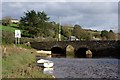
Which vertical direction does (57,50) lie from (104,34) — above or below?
below

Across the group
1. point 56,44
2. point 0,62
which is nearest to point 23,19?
point 56,44

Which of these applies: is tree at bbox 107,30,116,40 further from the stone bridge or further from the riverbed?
the riverbed

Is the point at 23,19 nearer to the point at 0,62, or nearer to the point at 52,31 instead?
the point at 52,31

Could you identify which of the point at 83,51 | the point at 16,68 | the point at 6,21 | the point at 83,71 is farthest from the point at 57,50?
the point at 16,68

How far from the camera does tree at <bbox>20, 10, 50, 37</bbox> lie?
11849 centimetres

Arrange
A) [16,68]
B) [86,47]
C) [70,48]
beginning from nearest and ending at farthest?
1. [16,68]
2. [86,47]
3. [70,48]

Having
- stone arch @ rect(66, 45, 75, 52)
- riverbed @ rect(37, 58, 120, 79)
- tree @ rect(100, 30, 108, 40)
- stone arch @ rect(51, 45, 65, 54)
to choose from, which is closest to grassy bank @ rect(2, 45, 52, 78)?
riverbed @ rect(37, 58, 120, 79)

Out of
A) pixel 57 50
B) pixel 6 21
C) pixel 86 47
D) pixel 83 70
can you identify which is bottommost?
pixel 83 70

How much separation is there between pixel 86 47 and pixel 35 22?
2862 cm

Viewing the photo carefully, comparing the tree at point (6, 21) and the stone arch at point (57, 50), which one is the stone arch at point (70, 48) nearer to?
the stone arch at point (57, 50)

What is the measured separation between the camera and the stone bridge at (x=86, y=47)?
92312 mm

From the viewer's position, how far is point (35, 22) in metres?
118

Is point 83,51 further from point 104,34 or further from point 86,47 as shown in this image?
point 104,34

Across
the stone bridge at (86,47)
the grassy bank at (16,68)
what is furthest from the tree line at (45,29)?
the grassy bank at (16,68)
